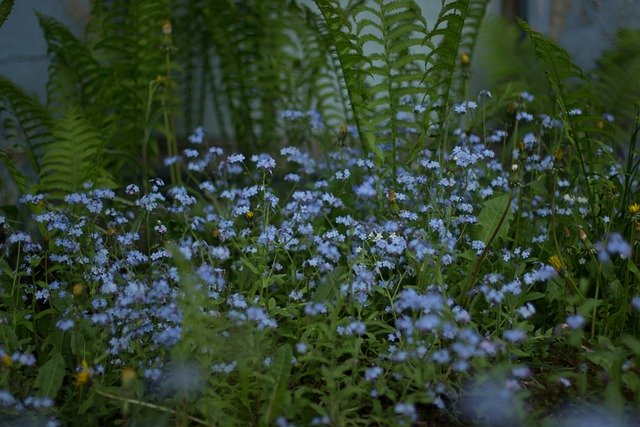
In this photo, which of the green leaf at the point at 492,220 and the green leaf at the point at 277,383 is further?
the green leaf at the point at 492,220

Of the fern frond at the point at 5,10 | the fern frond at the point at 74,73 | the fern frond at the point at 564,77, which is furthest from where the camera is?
the fern frond at the point at 74,73

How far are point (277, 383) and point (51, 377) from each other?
67cm

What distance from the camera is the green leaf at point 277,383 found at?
6.59 ft

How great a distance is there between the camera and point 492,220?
2918mm

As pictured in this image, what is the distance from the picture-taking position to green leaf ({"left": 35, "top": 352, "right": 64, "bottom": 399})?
225 cm


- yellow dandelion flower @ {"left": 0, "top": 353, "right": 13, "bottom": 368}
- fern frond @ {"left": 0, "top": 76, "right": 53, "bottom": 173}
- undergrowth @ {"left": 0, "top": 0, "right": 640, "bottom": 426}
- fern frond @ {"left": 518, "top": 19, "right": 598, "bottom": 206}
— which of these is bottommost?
yellow dandelion flower @ {"left": 0, "top": 353, "right": 13, "bottom": 368}

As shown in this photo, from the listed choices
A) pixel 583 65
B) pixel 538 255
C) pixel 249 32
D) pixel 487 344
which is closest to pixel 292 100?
pixel 249 32

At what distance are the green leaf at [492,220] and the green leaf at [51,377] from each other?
1458mm

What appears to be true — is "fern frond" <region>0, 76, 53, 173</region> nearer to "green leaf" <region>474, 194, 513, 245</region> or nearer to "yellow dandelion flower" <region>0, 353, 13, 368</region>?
"yellow dandelion flower" <region>0, 353, 13, 368</region>

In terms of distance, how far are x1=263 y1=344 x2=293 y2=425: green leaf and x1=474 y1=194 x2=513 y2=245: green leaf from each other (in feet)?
3.17

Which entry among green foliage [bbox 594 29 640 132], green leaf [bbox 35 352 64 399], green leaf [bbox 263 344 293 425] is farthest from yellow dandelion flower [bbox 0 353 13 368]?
green foliage [bbox 594 29 640 132]

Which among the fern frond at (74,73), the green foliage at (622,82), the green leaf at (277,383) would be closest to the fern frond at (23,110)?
the fern frond at (74,73)

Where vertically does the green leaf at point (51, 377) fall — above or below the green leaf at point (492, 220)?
below

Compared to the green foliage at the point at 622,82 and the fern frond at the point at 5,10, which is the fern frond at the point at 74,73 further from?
the green foliage at the point at 622,82
